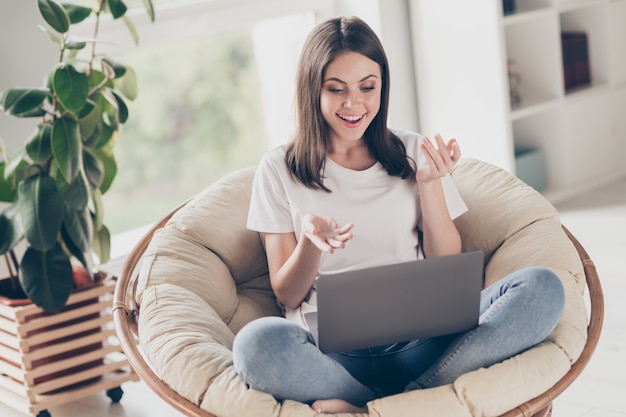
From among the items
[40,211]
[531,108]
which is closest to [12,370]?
[40,211]

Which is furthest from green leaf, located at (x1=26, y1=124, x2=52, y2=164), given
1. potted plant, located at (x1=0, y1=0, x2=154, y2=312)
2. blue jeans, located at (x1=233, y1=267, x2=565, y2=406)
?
blue jeans, located at (x1=233, y1=267, x2=565, y2=406)

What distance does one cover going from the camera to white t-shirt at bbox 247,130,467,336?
2.05 metres

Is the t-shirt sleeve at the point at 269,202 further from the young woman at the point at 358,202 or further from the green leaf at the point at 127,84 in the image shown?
the green leaf at the point at 127,84

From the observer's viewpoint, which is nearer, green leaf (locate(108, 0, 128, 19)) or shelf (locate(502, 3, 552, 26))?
green leaf (locate(108, 0, 128, 19))

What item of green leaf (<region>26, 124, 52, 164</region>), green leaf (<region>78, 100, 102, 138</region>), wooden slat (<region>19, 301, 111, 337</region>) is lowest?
wooden slat (<region>19, 301, 111, 337</region>)

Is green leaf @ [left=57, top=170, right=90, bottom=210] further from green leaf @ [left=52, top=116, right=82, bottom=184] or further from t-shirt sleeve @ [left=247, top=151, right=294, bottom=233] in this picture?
t-shirt sleeve @ [left=247, top=151, right=294, bottom=233]

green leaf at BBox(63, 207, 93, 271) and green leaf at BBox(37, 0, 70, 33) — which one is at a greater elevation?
green leaf at BBox(37, 0, 70, 33)

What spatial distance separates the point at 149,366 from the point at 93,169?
86cm

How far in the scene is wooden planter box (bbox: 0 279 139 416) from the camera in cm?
264

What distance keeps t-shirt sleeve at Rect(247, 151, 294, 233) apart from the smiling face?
171mm

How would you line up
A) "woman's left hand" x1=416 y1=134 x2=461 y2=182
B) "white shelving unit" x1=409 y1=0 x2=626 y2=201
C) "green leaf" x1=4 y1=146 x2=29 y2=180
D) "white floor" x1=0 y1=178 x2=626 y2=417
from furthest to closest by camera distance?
"white shelving unit" x1=409 y1=0 x2=626 y2=201, "green leaf" x1=4 y1=146 x2=29 y2=180, "white floor" x1=0 y1=178 x2=626 y2=417, "woman's left hand" x1=416 y1=134 x2=461 y2=182

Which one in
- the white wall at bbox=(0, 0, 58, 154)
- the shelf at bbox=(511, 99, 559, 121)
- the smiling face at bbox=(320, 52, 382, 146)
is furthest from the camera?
the shelf at bbox=(511, 99, 559, 121)

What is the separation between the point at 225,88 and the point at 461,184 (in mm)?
5090

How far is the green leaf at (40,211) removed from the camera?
2453 mm
